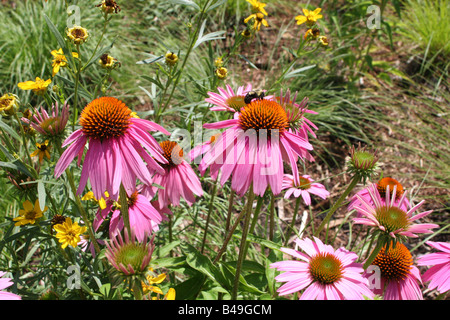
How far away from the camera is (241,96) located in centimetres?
137

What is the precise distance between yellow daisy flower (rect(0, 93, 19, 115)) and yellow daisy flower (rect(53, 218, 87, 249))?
38cm

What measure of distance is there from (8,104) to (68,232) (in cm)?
44

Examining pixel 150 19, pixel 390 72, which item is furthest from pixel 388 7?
pixel 150 19

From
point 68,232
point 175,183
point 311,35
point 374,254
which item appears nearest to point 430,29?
point 311,35

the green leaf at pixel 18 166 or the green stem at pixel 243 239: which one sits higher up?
the green leaf at pixel 18 166

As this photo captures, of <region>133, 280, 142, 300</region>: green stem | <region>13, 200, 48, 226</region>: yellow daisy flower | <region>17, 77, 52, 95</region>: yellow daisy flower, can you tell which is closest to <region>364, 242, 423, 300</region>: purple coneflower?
<region>133, 280, 142, 300</region>: green stem

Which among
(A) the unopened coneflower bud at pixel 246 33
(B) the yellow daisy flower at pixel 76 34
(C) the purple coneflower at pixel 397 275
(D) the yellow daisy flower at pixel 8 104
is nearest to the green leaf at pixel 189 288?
(C) the purple coneflower at pixel 397 275

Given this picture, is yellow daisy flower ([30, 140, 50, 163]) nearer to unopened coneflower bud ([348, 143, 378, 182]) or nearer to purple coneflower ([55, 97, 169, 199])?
purple coneflower ([55, 97, 169, 199])

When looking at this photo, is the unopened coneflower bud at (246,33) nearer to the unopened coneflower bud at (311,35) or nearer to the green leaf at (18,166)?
the unopened coneflower bud at (311,35)

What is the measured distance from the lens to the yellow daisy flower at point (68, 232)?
1.18 metres

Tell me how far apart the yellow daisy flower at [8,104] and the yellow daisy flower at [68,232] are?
1.23 feet

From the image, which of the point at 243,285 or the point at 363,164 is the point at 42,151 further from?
the point at 363,164

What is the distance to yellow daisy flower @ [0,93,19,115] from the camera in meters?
1.14

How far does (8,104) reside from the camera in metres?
1.16
